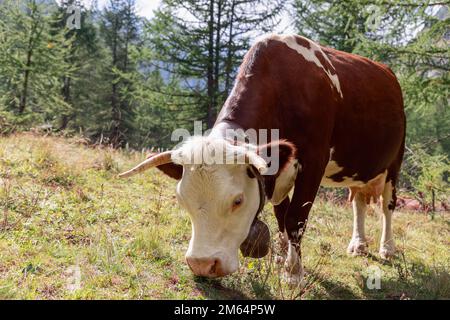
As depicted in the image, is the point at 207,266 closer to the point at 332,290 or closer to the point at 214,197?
the point at 214,197

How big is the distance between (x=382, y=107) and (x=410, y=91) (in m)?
2.77

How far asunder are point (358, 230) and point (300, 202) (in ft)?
6.27

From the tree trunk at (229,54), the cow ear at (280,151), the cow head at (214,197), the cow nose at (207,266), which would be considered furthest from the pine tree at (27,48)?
the cow nose at (207,266)

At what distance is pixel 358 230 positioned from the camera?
16.9ft

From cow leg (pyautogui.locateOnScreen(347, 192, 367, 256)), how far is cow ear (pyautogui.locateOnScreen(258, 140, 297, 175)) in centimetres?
239

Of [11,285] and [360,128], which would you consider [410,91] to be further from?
[11,285]

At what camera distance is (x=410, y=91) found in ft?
23.1

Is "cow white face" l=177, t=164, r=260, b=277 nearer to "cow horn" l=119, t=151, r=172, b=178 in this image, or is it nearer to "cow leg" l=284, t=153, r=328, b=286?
"cow horn" l=119, t=151, r=172, b=178

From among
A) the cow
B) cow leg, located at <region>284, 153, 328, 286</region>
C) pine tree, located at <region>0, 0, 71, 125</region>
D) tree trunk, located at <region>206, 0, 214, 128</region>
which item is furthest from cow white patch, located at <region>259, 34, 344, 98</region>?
pine tree, located at <region>0, 0, 71, 125</region>

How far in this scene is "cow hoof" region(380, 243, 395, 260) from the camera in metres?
4.91

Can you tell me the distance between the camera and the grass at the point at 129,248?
9.84 feet

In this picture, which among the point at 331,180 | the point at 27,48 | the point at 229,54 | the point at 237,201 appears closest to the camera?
the point at 237,201

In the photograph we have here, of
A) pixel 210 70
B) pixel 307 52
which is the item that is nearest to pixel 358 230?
pixel 307 52
